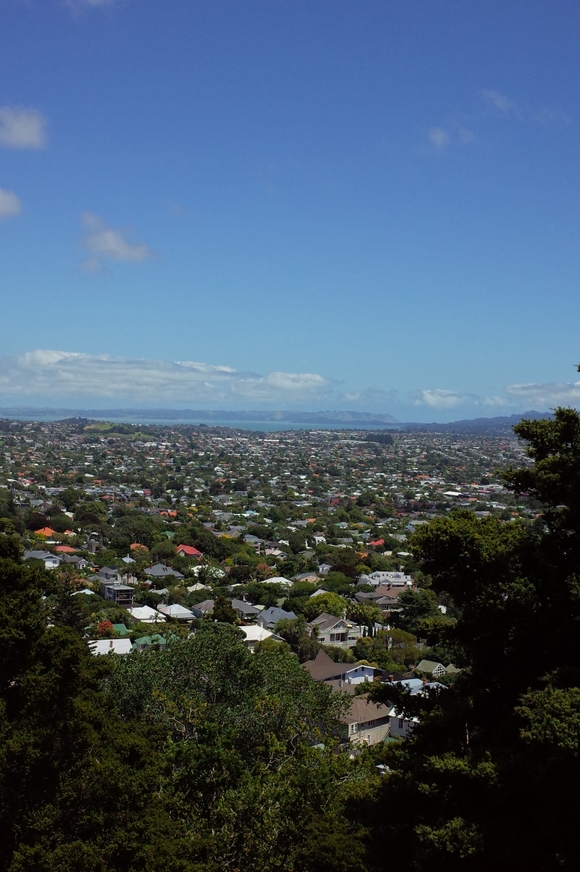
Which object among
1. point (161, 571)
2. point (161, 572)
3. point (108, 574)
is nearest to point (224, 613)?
point (108, 574)

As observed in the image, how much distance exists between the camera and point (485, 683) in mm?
6559

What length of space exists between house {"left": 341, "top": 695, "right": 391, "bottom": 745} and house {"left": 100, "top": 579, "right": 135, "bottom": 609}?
13.0 m

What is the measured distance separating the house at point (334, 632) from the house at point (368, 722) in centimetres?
732

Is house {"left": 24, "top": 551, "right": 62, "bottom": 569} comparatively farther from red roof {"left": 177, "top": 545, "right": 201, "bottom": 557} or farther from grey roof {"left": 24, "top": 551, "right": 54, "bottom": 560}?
red roof {"left": 177, "top": 545, "right": 201, "bottom": 557}

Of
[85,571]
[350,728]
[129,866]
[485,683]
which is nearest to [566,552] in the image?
[485,683]

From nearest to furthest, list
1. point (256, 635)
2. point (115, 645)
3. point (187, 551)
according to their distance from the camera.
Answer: point (115, 645) < point (256, 635) < point (187, 551)

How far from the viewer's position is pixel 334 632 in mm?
25953

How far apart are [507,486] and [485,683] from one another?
6.42 feet

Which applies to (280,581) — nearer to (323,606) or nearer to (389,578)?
(323,606)

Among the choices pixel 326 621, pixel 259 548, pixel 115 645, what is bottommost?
pixel 259 548

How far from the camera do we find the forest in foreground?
5.39 metres

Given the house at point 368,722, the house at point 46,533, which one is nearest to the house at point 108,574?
the house at point 46,533

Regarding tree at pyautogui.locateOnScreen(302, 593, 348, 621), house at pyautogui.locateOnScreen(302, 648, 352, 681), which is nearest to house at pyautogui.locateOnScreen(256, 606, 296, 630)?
tree at pyautogui.locateOnScreen(302, 593, 348, 621)

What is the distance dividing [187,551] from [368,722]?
22979 millimetres
